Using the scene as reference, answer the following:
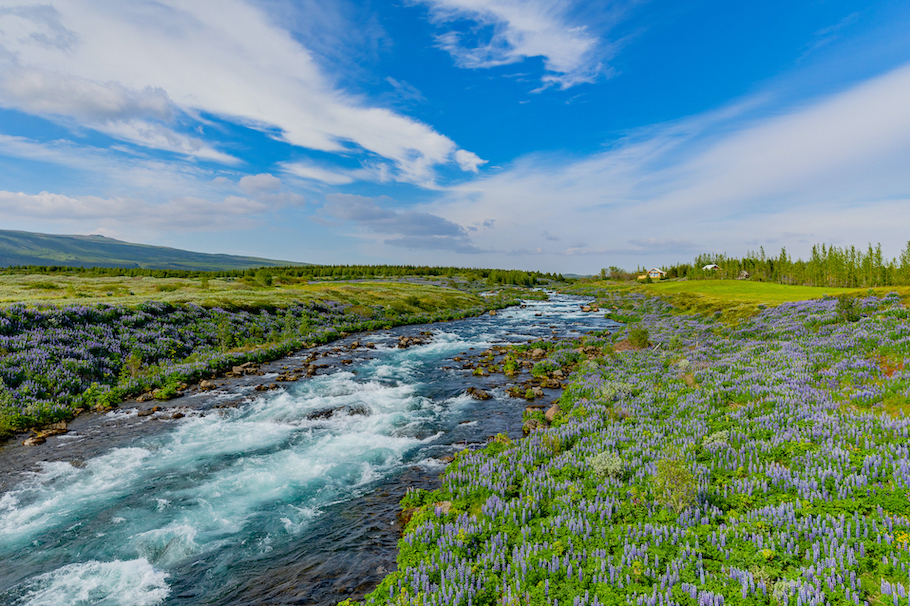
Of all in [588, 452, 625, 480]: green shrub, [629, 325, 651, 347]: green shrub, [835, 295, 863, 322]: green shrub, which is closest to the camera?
[588, 452, 625, 480]: green shrub

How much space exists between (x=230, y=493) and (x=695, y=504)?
1172 cm

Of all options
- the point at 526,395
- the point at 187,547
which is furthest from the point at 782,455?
the point at 187,547

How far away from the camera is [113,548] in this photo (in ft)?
28.0

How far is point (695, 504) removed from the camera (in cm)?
738

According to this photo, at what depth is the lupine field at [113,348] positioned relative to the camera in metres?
16.8

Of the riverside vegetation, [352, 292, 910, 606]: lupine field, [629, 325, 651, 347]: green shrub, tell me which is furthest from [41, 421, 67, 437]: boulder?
[629, 325, 651, 347]: green shrub

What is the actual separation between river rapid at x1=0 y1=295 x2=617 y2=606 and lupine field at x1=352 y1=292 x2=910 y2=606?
72.5 inches

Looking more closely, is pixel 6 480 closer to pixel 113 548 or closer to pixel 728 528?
pixel 113 548

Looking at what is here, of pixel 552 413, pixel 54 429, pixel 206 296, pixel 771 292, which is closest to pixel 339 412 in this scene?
pixel 552 413

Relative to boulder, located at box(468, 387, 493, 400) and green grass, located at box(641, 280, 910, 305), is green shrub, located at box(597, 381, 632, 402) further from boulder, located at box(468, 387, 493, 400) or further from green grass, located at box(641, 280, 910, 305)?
green grass, located at box(641, 280, 910, 305)

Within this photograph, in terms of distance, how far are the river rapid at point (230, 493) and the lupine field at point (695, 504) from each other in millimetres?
1841

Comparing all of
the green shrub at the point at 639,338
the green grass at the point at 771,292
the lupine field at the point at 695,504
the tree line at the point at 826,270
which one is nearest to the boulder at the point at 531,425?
the lupine field at the point at 695,504

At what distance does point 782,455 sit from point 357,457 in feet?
38.6

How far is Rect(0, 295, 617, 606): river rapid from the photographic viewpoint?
7664 mm
